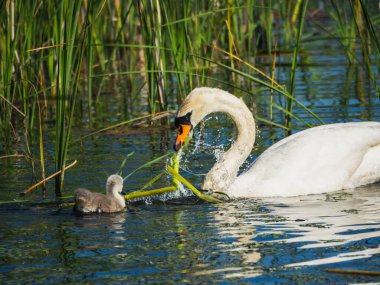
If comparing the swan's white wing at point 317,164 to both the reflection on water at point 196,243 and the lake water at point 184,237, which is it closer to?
the lake water at point 184,237

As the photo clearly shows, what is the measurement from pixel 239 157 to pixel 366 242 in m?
2.79

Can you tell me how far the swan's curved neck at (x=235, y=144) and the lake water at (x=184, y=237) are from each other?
0.44m

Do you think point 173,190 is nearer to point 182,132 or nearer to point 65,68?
point 182,132

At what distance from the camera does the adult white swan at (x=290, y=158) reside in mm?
8648

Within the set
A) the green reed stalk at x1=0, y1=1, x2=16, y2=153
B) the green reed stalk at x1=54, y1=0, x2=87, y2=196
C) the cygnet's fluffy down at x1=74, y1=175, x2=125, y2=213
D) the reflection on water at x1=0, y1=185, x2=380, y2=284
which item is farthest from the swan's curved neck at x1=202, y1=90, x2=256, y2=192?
the green reed stalk at x1=0, y1=1, x2=16, y2=153

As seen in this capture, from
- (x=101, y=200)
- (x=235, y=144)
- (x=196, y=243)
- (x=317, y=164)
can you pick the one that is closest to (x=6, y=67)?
(x=235, y=144)

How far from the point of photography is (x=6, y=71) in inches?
385

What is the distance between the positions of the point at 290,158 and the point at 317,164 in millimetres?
266

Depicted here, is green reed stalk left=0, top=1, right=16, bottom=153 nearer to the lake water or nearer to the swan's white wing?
the lake water

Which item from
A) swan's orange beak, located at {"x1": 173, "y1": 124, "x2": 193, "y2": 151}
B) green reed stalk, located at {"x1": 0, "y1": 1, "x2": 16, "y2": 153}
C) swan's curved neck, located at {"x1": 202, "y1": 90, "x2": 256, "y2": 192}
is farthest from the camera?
green reed stalk, located at {"x1": 0, "y1": 1, "x2": 16, "y2": 153}

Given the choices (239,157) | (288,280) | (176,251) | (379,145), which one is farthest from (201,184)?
(288,280)

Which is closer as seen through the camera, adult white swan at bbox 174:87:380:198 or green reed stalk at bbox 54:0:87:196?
green reed stalk at bbox 54:0:87:196

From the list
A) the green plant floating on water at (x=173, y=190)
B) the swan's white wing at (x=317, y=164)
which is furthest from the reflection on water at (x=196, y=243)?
the swan's white wing at (x=317, y=164)

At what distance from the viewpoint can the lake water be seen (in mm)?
5816
